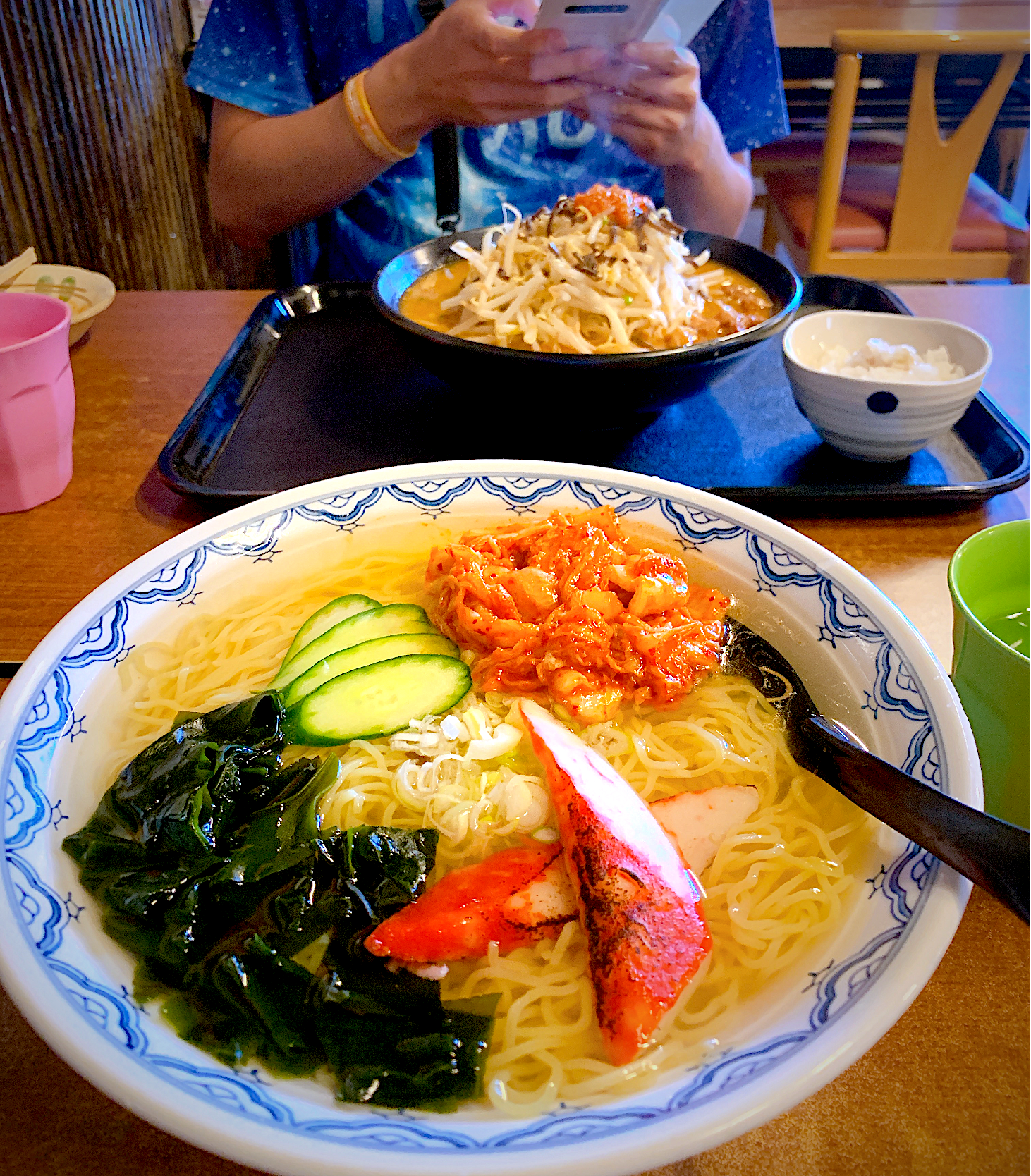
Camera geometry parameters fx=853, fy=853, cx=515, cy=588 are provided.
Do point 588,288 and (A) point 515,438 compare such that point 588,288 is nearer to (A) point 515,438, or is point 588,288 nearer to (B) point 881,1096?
(A) point 515,438

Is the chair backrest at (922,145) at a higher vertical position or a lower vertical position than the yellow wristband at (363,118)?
lower

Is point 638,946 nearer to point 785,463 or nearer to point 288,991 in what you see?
point 288,991

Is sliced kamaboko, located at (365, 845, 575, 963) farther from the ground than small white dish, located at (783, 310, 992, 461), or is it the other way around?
small white dish, located at (783, 310, 992, 461)

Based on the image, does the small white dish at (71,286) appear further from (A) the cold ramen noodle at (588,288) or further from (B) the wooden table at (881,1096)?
(B) the wooden table at (881,1096)

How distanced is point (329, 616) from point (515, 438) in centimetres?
69

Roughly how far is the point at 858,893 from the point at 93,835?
0.84 m

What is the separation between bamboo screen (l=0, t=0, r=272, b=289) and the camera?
134 inches

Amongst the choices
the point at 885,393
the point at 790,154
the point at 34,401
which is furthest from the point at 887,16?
the point at 34,401

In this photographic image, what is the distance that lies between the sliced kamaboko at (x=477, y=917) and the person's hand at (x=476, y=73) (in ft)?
6.58

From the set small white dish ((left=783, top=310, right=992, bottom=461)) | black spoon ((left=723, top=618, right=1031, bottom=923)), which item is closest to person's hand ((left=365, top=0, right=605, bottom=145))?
small white dish ((left=783, top=310, right=992, bottom=461))

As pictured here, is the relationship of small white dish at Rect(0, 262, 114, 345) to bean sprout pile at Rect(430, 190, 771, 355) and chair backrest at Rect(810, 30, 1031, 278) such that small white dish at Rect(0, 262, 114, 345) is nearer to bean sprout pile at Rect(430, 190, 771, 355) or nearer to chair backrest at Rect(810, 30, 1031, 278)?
bean sprout pile at Rect(430, 190, 771, 355)

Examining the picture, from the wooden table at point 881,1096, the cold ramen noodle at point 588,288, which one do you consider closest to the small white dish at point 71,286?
the cold ramen noodle at point 588,288

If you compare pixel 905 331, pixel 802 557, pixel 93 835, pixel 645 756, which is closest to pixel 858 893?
pixel 645 756

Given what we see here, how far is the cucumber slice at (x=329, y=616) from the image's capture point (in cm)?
135
